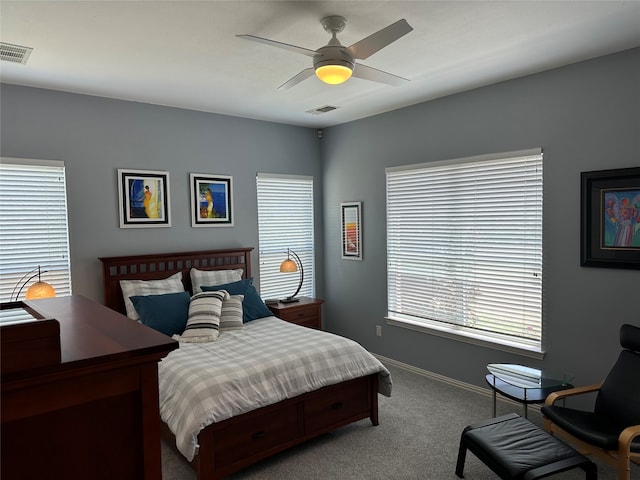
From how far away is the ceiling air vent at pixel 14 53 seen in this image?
112 inches

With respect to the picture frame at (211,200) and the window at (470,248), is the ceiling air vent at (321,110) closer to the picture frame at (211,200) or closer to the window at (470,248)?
the window at (470,248)

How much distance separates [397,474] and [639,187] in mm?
2585

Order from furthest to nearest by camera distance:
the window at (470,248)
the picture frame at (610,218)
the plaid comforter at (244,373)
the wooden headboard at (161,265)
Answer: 1. the wooden headboard at (161,265)
2. the window at (470,248)
3. the picture frame at (610,218)
4. the plaid comforter at (244,373)

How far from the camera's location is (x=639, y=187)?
3018 mm

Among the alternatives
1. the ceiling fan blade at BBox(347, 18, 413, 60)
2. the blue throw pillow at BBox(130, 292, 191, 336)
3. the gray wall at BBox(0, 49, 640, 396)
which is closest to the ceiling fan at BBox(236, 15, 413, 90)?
the ceiling fan blade at BBox(347, 18, 413, 60)

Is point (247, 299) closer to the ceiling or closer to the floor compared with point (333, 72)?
closer to the floor

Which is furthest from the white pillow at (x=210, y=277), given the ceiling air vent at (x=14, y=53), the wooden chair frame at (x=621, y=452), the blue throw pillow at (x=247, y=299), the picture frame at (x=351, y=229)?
the wooden chair frame at (x=621, y=452)

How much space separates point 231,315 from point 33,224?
1887mm

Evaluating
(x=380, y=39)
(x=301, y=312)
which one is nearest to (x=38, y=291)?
(x=301, y=312)

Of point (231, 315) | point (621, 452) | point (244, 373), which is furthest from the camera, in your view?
point (231, 315)

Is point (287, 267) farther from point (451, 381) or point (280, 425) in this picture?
point (280, 425)

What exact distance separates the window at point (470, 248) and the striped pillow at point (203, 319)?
6.70 feet

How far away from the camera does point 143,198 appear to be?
171 inches

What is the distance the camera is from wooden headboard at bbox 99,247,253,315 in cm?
405
